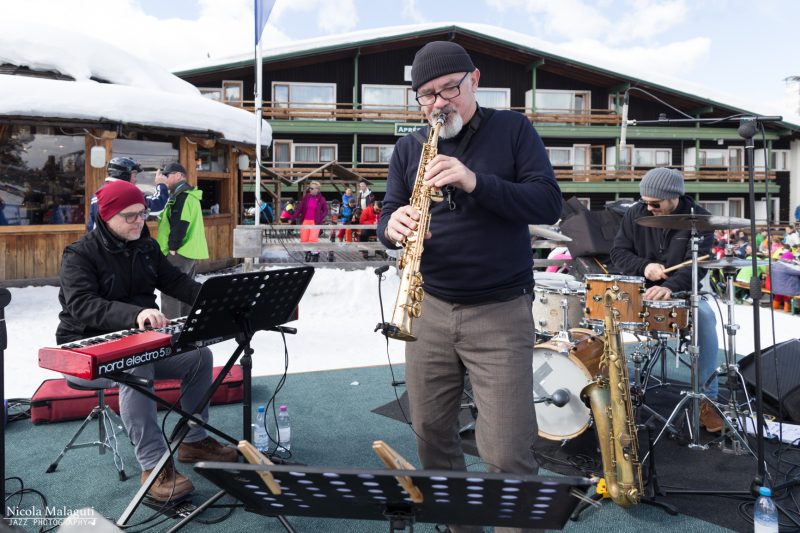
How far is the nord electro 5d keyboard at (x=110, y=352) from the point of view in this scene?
299 cm

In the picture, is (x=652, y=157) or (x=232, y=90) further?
(x=652, y=157)

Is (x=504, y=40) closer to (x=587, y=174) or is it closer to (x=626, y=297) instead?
(x=587, y=174)

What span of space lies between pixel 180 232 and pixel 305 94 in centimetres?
1998

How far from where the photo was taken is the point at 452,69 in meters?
2.53

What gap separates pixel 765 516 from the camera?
10.8ft

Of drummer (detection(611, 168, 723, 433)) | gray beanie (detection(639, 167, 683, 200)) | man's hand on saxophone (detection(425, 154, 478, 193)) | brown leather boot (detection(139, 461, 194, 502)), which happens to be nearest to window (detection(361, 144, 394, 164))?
drummer (detection(611, 168, 723, 433))

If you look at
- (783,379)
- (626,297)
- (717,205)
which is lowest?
(783,379)

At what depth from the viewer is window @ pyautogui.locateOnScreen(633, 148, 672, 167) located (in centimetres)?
2891

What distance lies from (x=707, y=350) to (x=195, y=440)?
15.5 feet

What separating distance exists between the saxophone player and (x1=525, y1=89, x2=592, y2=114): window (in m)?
26.0

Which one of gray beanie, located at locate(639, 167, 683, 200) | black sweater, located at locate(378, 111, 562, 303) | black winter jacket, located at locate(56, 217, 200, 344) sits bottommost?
black winter jacket, located at locate(56, 217, 200, 344)

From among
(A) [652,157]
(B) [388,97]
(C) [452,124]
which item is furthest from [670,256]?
(A) [652,157]

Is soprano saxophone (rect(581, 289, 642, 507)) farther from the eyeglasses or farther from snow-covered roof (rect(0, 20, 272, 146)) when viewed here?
snow-covered roof (rect(0, 20, 272, 146))

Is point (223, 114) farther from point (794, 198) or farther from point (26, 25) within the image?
point (794, 198)
